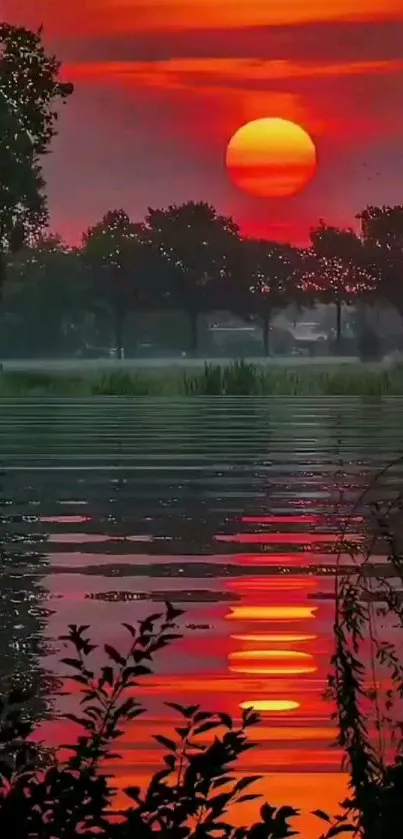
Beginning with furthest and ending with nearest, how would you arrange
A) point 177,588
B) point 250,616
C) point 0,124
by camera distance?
point 0,124 → point 177,588 → point 250,616

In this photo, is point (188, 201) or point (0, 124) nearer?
point (0, 124)

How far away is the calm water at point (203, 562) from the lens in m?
A: 7.68

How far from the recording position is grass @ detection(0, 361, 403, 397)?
56.5m

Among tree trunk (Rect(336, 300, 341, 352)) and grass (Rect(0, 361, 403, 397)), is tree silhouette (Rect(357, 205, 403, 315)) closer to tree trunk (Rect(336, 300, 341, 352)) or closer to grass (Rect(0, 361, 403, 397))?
tree trunk (Rect(336, 300, 341, 352))

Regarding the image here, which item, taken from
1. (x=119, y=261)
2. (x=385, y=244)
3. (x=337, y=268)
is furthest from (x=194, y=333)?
(x=385, y=244)

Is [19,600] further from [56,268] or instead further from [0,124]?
[56,268]

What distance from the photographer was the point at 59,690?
8086 millimetres

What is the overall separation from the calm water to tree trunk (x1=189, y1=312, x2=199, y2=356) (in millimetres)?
31350

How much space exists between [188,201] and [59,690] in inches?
2299

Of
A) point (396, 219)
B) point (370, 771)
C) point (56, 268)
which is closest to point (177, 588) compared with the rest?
point (370, 771)

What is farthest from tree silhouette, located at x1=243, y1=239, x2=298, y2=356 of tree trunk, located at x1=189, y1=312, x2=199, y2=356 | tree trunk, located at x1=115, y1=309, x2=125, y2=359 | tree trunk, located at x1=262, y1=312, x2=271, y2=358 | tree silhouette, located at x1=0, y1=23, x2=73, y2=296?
tree silhouette, located at x1=0, y1=23, x2=73, y2=296

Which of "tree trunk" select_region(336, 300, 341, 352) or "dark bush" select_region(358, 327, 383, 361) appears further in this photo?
"tree trunk" select_region(336, 300, 341, 352)

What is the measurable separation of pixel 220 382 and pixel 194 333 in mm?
7217

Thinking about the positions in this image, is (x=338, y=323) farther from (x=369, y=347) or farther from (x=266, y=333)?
(x=369, y=347)
